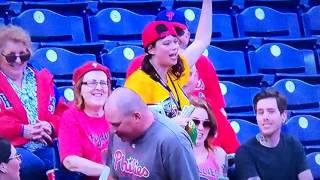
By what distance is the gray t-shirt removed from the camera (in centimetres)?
391

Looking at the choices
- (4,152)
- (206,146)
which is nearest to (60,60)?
(206,146)

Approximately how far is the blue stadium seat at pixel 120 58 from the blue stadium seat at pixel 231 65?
62 cm

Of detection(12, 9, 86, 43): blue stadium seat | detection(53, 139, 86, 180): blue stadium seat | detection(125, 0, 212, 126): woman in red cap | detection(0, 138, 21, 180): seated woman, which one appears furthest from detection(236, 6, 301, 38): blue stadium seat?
detection(0, 138, 21, 180): seated woman

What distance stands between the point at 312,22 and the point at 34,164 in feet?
12.4

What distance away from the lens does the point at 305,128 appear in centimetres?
698

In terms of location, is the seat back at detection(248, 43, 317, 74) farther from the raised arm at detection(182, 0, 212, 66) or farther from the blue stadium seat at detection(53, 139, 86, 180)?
the blue stadium seat at detection(53, 139, 86, 180)

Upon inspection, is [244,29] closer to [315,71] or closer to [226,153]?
[315,71]

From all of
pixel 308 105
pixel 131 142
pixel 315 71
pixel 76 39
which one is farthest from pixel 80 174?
pixel 315 71

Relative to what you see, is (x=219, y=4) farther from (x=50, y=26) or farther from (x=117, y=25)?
(x=50, y=26)

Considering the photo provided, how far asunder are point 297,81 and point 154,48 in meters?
2.49

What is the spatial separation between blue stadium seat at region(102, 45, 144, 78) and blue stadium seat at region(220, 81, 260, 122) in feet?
2.26

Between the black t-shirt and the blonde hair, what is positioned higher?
the blonde hair

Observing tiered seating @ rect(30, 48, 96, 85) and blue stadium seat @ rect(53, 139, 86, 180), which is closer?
blue stadium seat @ rect(53, 139, 86, 180)

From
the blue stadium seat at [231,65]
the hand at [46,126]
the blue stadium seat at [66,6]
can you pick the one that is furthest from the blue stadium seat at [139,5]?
the hand at [46,126]
